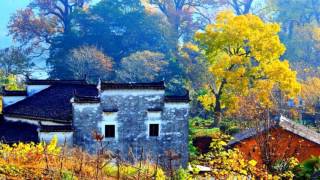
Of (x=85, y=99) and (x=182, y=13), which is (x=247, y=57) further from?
(x=182, y=13)

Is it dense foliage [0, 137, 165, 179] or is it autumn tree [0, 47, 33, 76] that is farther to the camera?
autumn tree [0, 47, 33, 76]

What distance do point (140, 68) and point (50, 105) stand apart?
14.4 m

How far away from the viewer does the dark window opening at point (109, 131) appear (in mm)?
23000

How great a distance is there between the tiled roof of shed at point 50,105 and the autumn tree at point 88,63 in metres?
11.5

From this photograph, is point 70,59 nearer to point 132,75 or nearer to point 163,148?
point 132,75

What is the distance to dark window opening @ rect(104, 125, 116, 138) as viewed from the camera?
23000mm

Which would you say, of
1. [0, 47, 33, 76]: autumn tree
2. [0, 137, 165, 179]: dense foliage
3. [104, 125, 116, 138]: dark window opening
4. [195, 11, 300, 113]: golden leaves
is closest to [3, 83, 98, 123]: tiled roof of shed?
[104, 125, 116, 138]: dark window opening

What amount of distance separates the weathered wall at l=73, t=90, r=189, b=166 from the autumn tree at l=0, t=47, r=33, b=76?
18072mm

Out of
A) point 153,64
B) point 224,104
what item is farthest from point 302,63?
point 224,104

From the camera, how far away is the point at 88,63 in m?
39.3

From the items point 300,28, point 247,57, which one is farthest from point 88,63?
point 300,28

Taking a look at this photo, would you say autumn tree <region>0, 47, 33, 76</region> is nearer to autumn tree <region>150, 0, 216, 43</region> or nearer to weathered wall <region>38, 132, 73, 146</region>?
autumn tree <region>150, 0, 216, 43</region>

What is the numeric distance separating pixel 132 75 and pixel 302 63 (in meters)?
14.9

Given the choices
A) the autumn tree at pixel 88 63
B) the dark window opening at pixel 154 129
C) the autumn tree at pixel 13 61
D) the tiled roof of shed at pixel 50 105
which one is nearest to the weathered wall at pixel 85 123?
the tiled roof of shed at pixel 50 105
